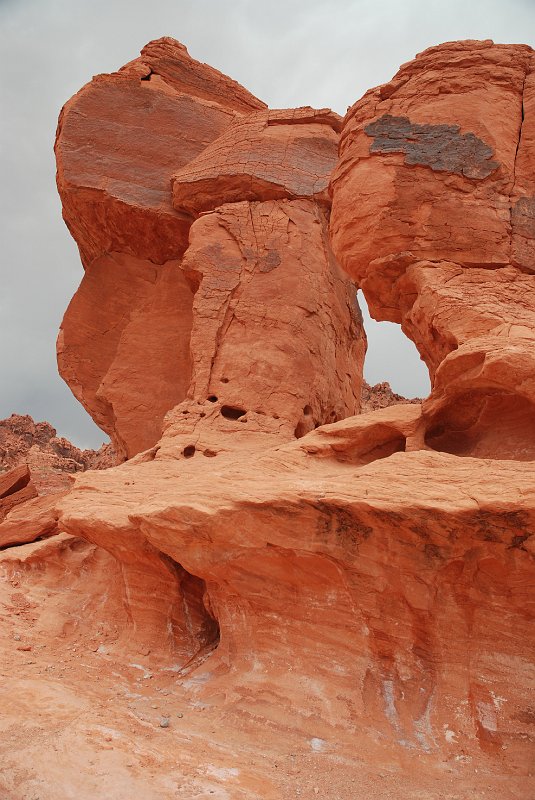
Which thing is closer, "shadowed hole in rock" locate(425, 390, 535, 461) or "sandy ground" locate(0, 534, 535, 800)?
"sandy ground" locate(0, 534, 535, 800)

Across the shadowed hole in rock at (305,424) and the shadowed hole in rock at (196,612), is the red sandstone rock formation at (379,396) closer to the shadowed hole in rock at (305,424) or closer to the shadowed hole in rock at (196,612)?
the shadowed hole in rock at (305,424)

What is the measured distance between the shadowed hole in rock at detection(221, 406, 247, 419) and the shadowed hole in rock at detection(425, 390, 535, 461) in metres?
3.23

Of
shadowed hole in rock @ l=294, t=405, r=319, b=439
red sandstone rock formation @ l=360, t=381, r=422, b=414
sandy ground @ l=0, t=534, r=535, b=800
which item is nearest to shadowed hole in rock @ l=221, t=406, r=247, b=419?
shadowed hole in rock @ l=294, t=405, r=319, b=439

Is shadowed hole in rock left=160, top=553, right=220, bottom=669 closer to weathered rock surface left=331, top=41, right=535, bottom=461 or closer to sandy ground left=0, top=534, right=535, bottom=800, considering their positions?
sandy ground left=0, top=534, right=535, bottom=800

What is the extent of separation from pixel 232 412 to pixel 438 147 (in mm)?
4308

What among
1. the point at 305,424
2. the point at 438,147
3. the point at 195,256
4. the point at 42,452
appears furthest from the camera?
the point at 42,452

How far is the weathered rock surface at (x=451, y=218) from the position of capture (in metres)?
6.18

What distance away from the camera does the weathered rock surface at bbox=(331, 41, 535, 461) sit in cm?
618

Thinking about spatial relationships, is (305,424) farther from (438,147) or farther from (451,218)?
(438,147)

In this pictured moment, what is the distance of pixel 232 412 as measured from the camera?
9117 millimetres

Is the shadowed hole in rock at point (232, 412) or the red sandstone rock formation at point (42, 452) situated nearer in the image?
the shadowed hole in rock at point (232, 412)

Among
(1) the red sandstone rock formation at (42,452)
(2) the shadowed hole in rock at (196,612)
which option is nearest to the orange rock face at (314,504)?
(2) the shadowed hole in rock at (196,612)

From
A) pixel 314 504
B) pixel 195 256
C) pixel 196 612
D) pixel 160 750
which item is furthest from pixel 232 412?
pixel 160 750

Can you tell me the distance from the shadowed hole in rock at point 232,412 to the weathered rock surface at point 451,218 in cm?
237
